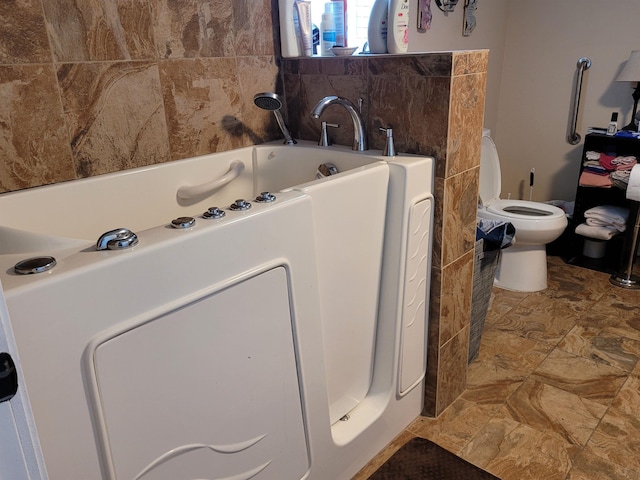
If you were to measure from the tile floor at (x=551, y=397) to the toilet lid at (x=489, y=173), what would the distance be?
2.13 ft

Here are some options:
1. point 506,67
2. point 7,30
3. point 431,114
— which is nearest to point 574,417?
point 431,114

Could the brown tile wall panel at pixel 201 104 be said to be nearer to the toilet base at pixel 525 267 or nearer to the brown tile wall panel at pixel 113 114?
the brown tile wall panel at pixel 113 114

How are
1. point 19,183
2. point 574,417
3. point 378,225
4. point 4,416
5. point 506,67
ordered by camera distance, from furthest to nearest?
1. point 506,67
2. point 574,417
3. point 378,225
4. point 19,183
5. point 4,416

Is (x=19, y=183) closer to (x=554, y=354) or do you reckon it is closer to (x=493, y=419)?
(x=493, y=419)

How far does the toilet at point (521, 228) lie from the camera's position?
8.37ft

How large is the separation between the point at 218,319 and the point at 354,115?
2.90 ft

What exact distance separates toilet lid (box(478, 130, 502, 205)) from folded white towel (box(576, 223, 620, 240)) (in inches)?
19.1

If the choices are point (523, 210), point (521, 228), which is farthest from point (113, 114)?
point (523, 210)

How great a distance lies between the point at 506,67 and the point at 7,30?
290cm

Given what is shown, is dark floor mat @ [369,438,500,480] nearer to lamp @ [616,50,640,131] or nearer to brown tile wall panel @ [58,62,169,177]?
brown tile wall panel @ [58,62,169,177]

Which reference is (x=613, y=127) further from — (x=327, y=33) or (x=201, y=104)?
(x=201, y=104)

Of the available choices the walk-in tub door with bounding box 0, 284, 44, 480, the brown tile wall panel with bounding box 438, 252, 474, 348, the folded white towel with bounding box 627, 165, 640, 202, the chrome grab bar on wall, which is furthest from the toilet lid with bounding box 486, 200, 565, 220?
the walk-in tub door with bounding box 0, 284, 44, 480

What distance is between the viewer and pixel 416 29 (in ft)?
8.28

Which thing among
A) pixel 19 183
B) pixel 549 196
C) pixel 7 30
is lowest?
pixel 549 196
